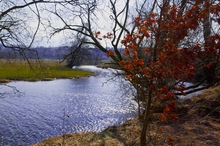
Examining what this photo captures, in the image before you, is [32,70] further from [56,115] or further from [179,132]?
[56,115]

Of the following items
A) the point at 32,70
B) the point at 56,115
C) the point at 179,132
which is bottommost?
the point at 56,115

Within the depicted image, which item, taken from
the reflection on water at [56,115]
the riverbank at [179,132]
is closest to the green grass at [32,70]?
the reflection on water at [56,115]

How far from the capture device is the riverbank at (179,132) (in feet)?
17.8

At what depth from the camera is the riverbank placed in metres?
5.43

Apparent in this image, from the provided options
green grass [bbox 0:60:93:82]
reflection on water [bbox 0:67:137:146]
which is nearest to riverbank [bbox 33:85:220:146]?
reflection on water [bbox 0:67:137:146]

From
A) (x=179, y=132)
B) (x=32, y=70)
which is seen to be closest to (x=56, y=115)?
(x=32, y=70)

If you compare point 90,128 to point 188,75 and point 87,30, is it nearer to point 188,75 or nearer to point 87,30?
point 87,30

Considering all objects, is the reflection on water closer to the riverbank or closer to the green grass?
the riverbank

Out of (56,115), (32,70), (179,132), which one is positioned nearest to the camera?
(179,132)

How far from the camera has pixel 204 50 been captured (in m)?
3.55

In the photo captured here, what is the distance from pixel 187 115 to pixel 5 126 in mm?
6846

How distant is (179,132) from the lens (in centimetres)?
602

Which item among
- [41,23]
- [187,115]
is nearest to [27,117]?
[41,23]

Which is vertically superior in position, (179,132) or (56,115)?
(179,132)
